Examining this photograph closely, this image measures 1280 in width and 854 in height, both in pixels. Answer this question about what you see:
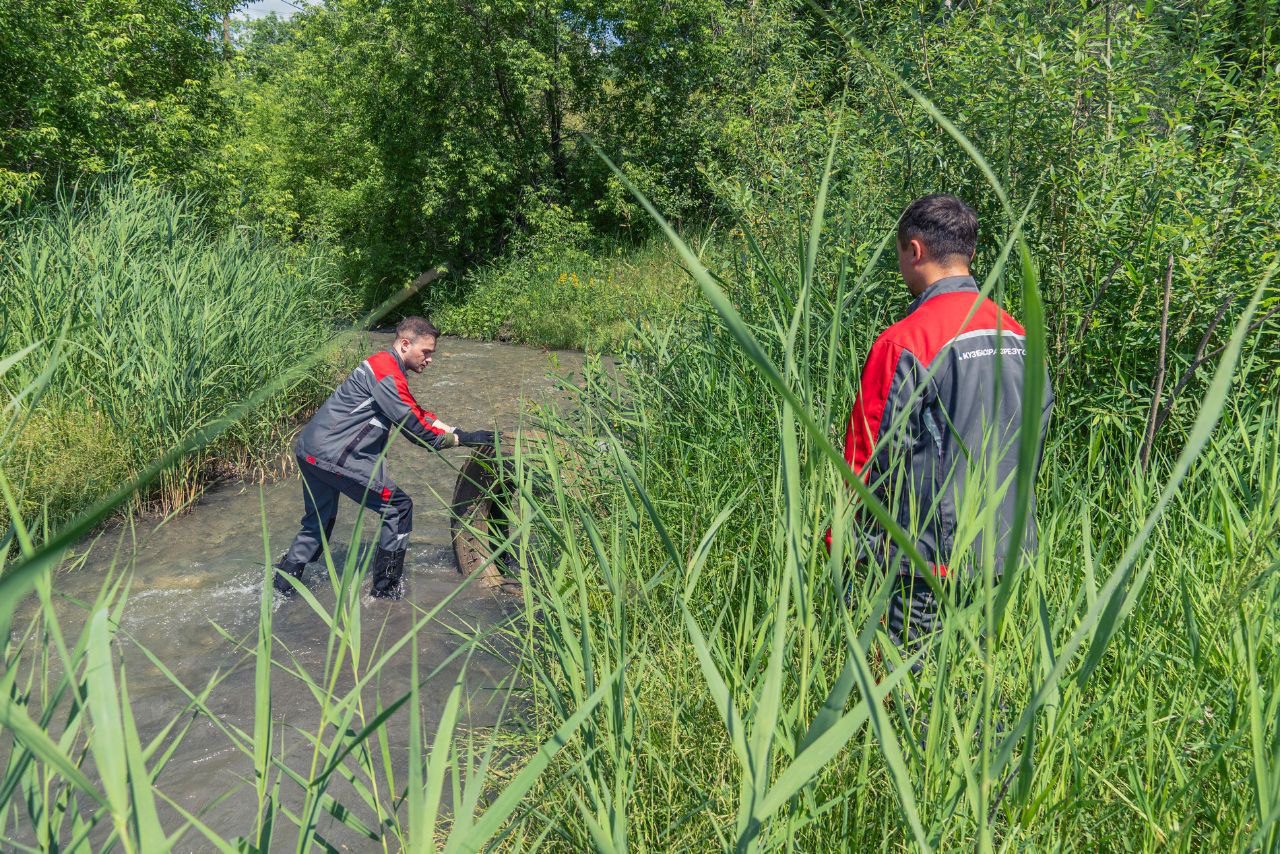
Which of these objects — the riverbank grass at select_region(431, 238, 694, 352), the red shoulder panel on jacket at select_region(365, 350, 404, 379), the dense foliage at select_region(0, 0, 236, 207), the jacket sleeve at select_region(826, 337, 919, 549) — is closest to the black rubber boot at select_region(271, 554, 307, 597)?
the red shoulder panel on jacket at select_region(365, 350, 404, 379)

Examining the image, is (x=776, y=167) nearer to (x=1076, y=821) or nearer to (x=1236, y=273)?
(x=1236, y=273)

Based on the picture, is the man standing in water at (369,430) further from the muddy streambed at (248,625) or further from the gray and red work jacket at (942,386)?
the gray and red work jacket at (942,386)

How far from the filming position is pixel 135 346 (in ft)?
23.7

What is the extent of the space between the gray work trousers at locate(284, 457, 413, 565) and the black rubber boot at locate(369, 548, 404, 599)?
6 cm

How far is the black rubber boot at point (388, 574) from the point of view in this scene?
609 cm

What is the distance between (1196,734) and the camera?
1889 millimetres

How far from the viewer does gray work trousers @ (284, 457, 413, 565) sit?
→ 19.2ft

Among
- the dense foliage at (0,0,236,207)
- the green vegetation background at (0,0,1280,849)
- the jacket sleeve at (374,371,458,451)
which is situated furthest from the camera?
the dense foliage at (0,0,236,207)

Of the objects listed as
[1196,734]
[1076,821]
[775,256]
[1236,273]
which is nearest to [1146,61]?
[1236,273]

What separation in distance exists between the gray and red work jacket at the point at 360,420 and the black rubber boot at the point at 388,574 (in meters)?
0.57

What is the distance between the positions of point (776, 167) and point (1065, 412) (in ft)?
7.69

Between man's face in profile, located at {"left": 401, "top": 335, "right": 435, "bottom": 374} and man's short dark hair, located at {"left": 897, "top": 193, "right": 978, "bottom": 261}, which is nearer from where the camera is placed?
man's short dark hair, located at {"left": 897, "top": 193, "right": 978, "bottom": 261}

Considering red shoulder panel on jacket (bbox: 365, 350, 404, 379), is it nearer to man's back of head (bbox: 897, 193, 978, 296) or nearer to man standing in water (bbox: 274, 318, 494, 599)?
man standing in water (bbox: 274, 318, 494, 599)

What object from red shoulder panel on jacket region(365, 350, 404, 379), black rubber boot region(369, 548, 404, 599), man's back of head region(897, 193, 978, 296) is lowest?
black rubber boot region(369, 548, 404, 599)
